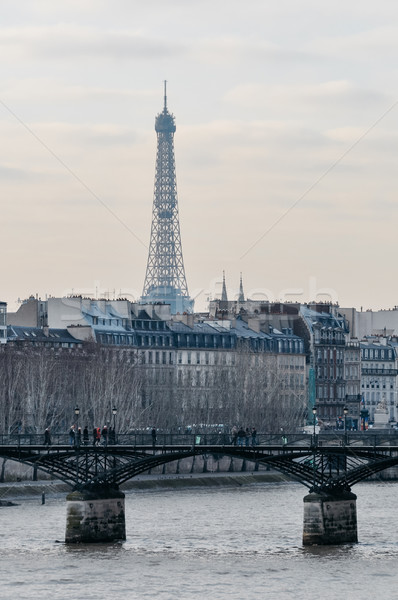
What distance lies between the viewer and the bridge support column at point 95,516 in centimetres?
8525

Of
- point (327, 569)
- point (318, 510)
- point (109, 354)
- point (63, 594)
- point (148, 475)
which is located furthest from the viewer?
point (109, 354)

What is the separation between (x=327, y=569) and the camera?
7706 cm

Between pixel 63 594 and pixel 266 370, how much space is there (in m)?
105

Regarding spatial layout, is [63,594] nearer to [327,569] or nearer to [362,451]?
[327,569]

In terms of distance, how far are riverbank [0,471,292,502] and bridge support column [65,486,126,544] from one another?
2372 cm

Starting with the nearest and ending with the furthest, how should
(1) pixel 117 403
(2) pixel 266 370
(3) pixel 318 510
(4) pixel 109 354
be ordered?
1. (3) pixel 318 510
2. (1) pixel 117 403
3. (4) pixel 109 354
4. (2) pixel 266 370

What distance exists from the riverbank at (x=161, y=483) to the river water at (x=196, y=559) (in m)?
6.26

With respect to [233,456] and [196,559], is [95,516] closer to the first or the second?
[233,456]

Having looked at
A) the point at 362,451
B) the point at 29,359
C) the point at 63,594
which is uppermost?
the point at 29,359

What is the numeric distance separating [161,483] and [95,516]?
129ft

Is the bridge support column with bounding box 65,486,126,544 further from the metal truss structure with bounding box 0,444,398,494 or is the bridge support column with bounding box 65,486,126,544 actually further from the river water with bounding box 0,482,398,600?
the river water with bounding box 0,482,398,600

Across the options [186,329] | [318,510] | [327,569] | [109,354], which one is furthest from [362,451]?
[186,329]

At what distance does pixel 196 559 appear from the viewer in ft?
266

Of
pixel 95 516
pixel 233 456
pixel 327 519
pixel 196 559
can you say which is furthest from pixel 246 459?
pixel 95 516
